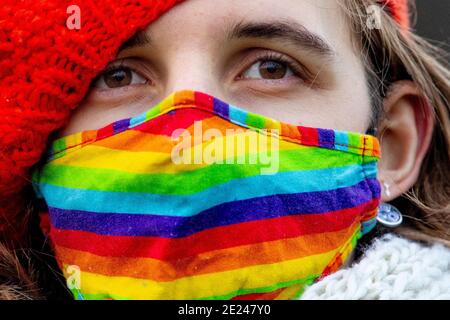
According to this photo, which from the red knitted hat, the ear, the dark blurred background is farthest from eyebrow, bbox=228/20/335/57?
the dark blurred background

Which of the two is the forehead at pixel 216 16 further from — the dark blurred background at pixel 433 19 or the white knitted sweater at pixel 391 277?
the dark blurred background at pixel 433 19

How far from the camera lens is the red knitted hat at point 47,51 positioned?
143 cm

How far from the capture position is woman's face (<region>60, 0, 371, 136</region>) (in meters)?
1.43

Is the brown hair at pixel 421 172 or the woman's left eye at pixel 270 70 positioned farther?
the brown hair at pixel 421 172

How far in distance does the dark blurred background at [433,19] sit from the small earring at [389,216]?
1166 mm

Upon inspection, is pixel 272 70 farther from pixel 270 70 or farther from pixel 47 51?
pixel 47 51

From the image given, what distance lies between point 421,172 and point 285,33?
28.7 inches

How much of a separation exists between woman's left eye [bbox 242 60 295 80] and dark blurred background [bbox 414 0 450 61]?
133cm

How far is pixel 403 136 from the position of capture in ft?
5.85

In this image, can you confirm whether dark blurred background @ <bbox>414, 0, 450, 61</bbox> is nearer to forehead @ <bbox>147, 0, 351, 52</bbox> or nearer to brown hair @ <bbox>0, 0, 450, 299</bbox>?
brown hair @ <bbox>0, 0, 450, 299</bbox>

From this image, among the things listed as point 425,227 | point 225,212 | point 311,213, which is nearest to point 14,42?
point 225,212

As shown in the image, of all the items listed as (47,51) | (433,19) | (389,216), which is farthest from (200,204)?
(433,19)

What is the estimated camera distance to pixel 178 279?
1256mm

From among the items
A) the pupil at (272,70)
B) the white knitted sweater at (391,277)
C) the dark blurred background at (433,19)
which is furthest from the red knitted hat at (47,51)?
the dark blurred background at (433,19)
